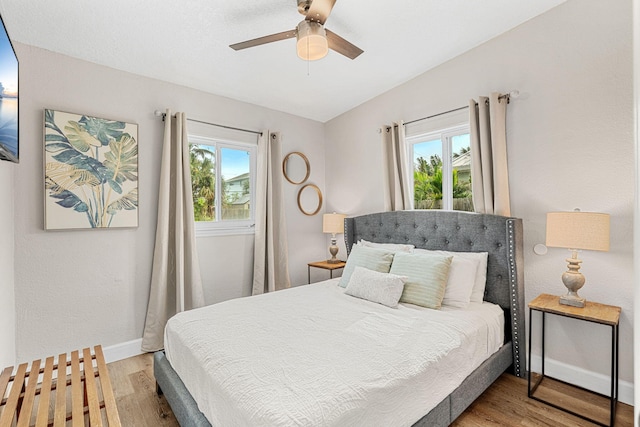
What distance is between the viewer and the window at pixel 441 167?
292 centimetres

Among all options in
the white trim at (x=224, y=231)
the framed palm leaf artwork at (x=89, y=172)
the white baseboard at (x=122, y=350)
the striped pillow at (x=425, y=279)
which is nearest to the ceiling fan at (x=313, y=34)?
the framed palm leaf artwork at (x=89, y=172)

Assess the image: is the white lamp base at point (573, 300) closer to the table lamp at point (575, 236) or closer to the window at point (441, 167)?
the table lamp at point (575, 236)

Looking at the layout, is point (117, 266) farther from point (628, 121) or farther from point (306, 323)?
point (628, 121)

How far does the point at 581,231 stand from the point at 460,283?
0.83 meters

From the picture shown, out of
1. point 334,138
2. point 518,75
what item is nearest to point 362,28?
point 518,75

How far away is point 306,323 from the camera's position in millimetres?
1938

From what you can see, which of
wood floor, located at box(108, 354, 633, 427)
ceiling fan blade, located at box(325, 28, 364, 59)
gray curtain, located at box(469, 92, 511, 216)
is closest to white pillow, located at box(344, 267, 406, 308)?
wood floor, located at box(108, 354, 633, 427)

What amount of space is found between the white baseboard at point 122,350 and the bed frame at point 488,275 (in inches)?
34.9

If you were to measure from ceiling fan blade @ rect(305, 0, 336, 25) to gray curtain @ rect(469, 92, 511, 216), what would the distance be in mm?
1606

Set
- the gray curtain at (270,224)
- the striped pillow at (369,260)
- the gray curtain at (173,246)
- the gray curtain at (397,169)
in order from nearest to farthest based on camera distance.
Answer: the striped pillow at (369,260) < the gray curtain at (173,246) < the gray curtain at (397,169) < the gray curtain at (270,224)

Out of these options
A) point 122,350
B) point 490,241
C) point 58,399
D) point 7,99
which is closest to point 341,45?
point 7,99

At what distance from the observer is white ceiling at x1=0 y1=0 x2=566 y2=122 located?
2.05 metres

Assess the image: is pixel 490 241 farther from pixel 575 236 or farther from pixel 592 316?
pixel 592 316

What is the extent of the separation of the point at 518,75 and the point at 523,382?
243 centimetres
